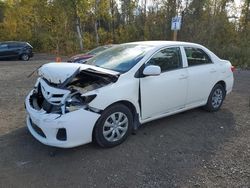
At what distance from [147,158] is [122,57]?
1.78 m

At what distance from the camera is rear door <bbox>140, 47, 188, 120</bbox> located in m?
4.41

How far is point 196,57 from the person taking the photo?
5422 millimetres

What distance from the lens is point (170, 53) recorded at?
4926mm

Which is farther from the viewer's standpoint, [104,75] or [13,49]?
[13,49]

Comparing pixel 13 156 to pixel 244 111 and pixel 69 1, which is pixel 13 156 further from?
pixel 69 1

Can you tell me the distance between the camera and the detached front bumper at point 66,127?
3582 mm

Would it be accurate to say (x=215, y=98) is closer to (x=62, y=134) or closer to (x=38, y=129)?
(x=62, y=134)

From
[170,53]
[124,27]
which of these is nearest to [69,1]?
[124,27]

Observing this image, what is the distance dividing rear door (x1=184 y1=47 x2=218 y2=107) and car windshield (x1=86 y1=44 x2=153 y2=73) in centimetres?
100

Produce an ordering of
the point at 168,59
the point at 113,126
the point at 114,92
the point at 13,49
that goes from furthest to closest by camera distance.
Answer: the point at 13,49 < the point at 168,59 < the point at 113,126 < the point at 114,92

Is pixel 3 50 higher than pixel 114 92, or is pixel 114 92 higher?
pixel 114 92

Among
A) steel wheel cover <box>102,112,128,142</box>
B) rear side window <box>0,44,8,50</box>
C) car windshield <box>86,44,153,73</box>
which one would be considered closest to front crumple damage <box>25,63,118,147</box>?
steel wheel cover <box>102,112,128,142</box>

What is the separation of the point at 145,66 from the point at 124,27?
22.8 metres

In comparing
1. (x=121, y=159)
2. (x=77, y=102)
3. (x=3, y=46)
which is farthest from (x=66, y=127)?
(x=3, y=46)
